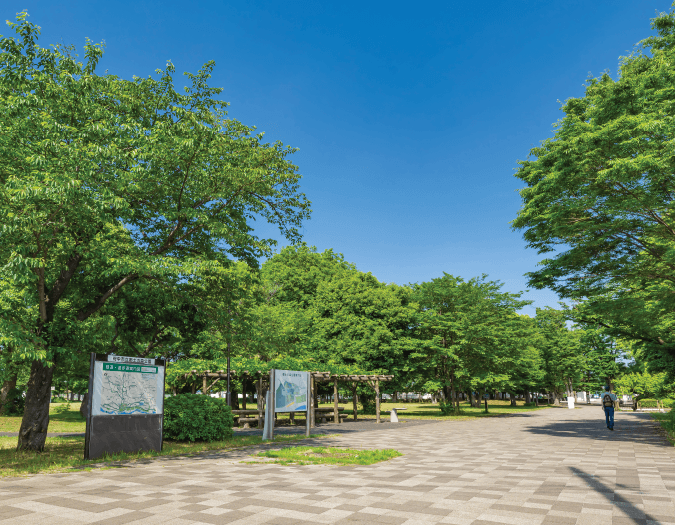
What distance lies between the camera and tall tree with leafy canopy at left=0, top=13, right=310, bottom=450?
10078 mm

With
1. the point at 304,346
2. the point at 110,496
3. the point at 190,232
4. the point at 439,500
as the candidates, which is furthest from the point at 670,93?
the point at 304,346

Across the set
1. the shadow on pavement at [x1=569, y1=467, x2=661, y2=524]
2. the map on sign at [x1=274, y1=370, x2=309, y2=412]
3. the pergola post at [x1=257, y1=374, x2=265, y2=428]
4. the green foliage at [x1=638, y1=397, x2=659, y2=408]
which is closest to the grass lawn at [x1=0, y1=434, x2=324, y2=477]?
the map on sign at [x1=274, y1=370, x2=309, y2=412]

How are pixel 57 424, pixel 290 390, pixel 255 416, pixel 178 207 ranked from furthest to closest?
pixel 255 416 → pixel 57 424 → pixel 290 390 → pixel 178 207

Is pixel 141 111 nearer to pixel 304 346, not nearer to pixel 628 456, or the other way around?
pixel 628 456

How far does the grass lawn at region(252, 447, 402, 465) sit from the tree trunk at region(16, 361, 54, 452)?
593 centimetres

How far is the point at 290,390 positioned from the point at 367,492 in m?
9.90

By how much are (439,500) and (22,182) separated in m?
9.91

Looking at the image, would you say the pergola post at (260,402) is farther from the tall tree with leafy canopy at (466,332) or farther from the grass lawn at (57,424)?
the tall tree with leafy canopy at (466,332)

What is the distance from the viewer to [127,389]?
1188 cm

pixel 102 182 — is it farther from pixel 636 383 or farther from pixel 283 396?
pixel 636 383

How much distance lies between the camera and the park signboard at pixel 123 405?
36.4 ft

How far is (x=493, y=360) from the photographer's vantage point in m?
35.5

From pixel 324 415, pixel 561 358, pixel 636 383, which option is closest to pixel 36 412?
pixel 324 415

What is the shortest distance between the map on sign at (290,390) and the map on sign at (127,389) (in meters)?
4.57
